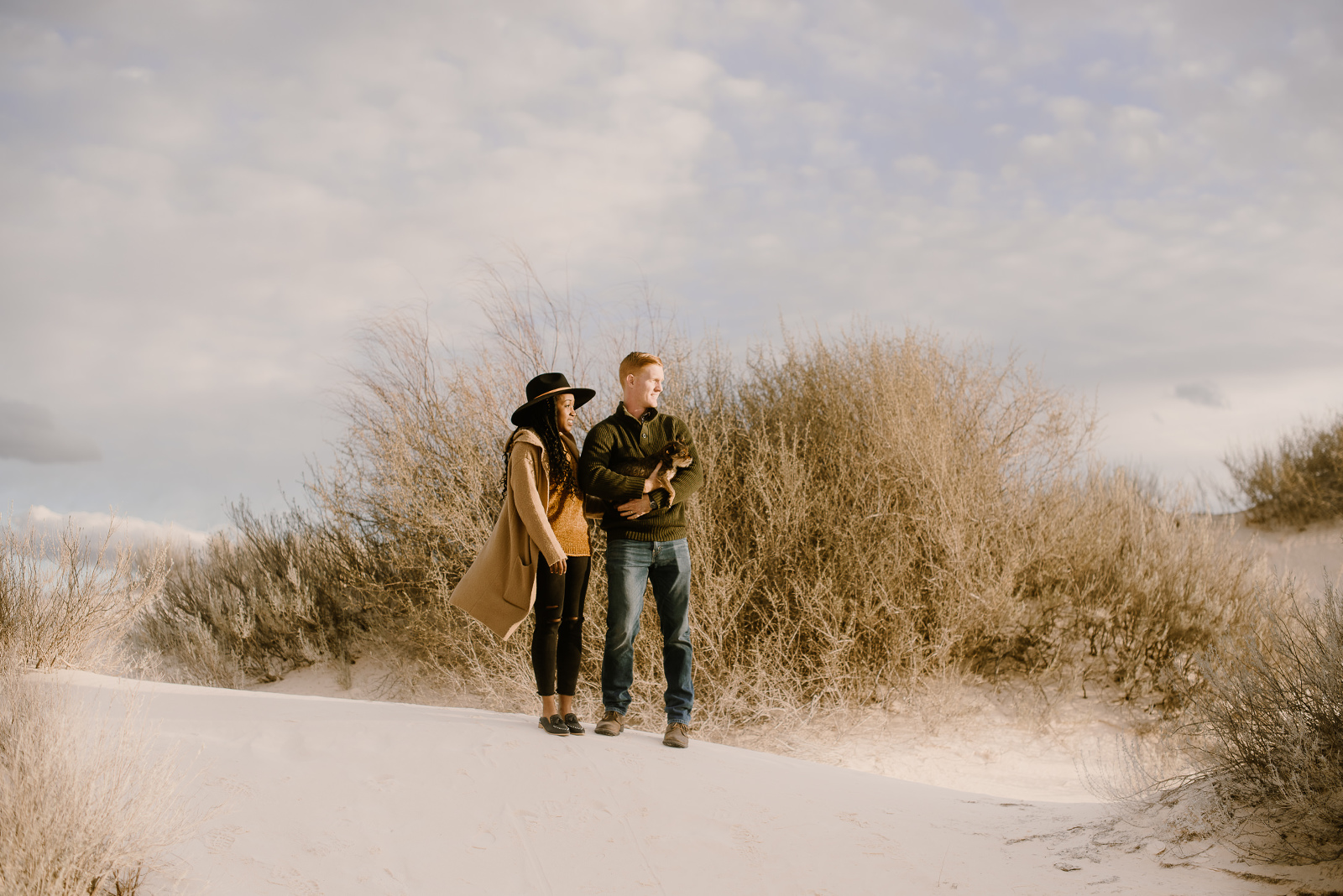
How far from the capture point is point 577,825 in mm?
3961

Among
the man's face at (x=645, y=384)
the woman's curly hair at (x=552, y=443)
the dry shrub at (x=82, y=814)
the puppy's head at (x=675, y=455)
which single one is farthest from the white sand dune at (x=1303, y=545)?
the dry shrub at (x=82, y=814)

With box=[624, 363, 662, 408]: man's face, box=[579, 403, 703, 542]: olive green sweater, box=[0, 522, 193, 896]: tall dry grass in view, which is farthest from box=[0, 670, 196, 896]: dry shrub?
box=[624, 363, 662, 408]: man's face

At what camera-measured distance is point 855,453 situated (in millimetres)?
8594

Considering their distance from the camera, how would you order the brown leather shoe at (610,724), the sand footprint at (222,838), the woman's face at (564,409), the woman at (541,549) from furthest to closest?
1. the brown leather shoe at (610,724)
2. the woman's face at (564,409)
3. the woman at (541,549)
4. the sand footprint at (222,838)

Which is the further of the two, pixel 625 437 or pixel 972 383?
pixel 972 383

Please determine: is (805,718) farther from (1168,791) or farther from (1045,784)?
(1168,791)

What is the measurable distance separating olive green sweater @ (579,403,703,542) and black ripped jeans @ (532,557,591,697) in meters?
0.32

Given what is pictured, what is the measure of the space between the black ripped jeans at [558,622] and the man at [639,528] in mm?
161

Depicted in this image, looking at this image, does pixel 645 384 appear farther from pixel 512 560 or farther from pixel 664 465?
pixel 512 560

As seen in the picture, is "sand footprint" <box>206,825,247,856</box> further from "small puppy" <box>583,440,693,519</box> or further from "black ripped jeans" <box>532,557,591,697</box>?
"small puppy" <box>583,440,693,519</box>

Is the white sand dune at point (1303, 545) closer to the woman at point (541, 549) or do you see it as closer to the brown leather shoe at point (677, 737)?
the brown leather shoe at point (677, 737)

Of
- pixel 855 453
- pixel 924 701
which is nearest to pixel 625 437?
pixel 855 453

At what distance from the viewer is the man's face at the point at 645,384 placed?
4477mm

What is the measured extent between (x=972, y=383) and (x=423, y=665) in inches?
262
